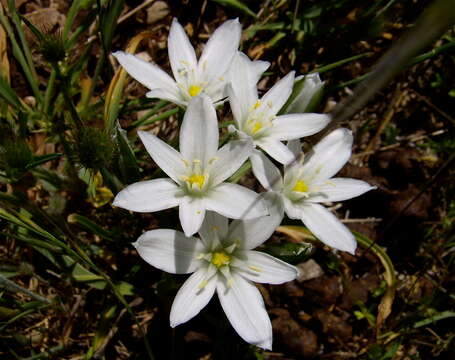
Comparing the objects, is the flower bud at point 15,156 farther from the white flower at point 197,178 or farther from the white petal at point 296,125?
the white petal at point 296,125

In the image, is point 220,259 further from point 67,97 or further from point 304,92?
point 67,97

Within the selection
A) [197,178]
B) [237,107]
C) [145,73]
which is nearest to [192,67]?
[145,73]

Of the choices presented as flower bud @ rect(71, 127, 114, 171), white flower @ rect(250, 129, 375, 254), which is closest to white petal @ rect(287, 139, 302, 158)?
white flower @ rect(250, 129, 375, 254)

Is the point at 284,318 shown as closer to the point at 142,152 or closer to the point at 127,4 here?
the point at 142,152

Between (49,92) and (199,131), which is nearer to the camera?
(199,131)

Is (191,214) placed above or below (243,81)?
below

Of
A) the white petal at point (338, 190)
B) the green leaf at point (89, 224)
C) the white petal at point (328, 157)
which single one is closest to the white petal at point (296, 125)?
the white petal at point (328, 157)
